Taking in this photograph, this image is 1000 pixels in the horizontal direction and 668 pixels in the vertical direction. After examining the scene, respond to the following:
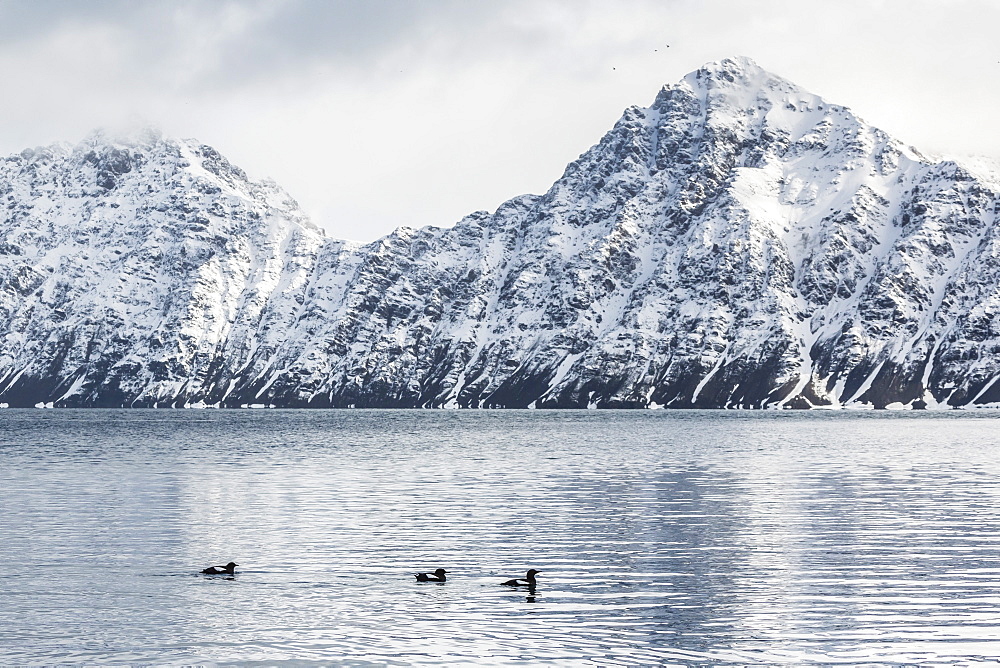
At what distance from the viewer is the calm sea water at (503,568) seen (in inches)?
1686

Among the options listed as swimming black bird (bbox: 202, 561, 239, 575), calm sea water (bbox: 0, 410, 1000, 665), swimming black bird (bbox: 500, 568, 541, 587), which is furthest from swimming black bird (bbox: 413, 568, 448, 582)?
swimming black bird (bbox: 202, 561, 239, 575)

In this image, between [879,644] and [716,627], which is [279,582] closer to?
[716,627]

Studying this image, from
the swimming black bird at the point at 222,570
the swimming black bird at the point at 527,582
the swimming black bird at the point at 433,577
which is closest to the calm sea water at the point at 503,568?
the swimming black bird at the point at 527,582

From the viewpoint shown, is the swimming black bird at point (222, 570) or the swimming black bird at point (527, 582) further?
the swimming black bird at point (222, 570)

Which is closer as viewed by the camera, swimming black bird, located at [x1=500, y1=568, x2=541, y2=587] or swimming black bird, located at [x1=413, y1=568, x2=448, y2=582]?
swimming black bird, located at [x1=500, y1=568, x2=541, y2=587]

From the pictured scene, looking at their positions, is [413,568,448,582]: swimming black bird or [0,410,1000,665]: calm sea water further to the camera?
[413,568,448,582]: swimming black bird

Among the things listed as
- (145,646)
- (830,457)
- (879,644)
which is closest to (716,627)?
(879,644)

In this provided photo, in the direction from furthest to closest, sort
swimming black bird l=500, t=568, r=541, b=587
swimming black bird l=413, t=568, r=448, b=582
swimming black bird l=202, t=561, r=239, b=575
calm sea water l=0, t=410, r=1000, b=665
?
swimming black bird l=202, t=561, r=239, b=575
swimming black bird l=413, t=568, r=448, b=582
swimming black bird l=500, t=568, r=541, b=587
calm sea water l=0, t=410, r=1000, b=665

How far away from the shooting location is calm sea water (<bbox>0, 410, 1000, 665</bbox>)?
42812 millimetres

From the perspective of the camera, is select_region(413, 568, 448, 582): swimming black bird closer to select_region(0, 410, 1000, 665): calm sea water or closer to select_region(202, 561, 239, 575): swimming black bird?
select_region(0, 410, 1000, 665): calm sea water

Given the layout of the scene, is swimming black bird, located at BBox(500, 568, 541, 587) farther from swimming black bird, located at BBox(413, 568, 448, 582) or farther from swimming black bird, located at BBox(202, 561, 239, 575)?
swimming black bird, located at BBox(202, 561, 239, 575)

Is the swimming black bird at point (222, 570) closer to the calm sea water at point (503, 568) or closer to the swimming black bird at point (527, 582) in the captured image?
the calm sea water at point (503, 568)

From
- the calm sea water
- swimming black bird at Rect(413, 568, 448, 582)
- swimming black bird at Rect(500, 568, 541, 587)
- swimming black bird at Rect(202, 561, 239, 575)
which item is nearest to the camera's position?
the calm sea water

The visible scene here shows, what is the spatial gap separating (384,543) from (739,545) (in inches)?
745
